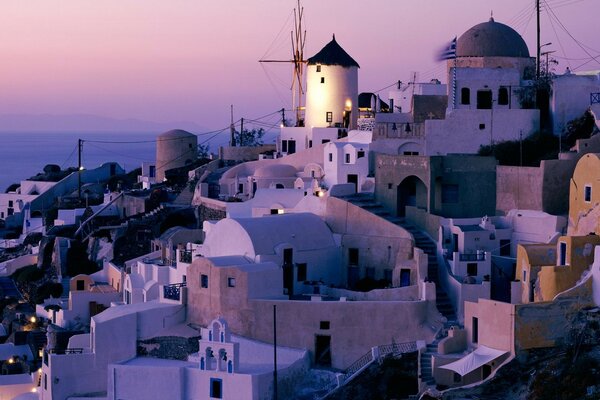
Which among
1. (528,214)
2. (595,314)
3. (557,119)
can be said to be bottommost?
(595,314)

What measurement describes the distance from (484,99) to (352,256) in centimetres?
632

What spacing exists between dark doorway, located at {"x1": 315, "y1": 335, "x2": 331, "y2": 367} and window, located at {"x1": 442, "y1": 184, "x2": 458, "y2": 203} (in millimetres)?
5641

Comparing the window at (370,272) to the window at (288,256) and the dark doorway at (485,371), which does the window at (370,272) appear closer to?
the window at (288,256)

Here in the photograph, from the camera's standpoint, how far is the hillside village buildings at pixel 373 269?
28.2 m

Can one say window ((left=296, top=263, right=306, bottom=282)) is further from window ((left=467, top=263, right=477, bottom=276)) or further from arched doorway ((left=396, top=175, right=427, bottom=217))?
window ((left=467, top=263, right=477, bottom=276))

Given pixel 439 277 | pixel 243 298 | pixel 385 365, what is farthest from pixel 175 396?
pixel 439 277

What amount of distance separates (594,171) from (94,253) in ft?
59.5

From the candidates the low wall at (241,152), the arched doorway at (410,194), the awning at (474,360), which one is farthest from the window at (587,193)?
the low wall at (241,152)

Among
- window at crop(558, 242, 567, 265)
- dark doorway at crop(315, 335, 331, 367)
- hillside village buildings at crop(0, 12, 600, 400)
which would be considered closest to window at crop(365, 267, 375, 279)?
hillside village buildings at crop(0, 12, 600, 400)

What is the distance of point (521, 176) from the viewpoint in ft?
107

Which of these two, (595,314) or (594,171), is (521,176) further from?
(595,314)

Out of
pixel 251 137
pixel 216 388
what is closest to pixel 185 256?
pixel 216 388

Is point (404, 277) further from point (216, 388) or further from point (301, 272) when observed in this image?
point (216, 388)

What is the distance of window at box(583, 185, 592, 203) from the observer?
1158 inches
